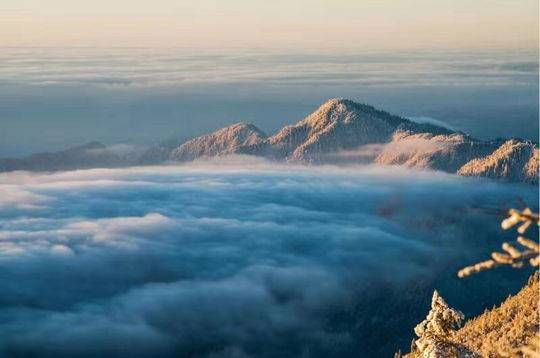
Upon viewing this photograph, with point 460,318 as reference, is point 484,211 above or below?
above

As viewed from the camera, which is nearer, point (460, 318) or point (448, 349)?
point (448, 349)

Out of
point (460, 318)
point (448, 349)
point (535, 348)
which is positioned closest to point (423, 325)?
point (460, 318)

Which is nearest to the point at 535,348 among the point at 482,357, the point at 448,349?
the point at 448,349

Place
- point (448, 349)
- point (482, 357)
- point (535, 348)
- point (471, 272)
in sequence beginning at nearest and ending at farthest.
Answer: point (471, 272) < point (535, 348) < point (448, 349) < point (482, 357)

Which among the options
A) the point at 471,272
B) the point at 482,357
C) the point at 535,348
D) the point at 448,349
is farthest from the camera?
the point at 482,357

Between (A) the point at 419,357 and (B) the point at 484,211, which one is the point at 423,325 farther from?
(B) the point at 484,211

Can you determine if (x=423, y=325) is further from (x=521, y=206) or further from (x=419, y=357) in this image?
(x=521, y=206)

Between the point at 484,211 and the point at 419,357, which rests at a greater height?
the point at 484,211

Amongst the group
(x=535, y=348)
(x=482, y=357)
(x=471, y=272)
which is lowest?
(x=482, y=357)

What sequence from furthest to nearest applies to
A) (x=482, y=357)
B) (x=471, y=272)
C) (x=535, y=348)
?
(x=482, y=357), (x=535, y=348), (x=471, y=272)
